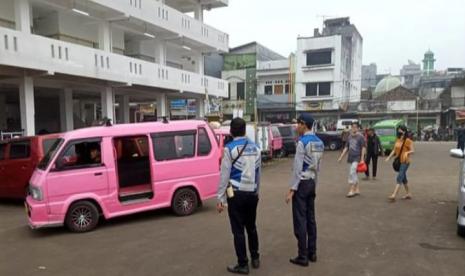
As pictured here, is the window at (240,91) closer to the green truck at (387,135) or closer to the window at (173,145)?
the green truck at (387,135)

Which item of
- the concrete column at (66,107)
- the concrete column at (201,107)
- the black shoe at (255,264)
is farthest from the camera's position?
the concrete column at (201,107)

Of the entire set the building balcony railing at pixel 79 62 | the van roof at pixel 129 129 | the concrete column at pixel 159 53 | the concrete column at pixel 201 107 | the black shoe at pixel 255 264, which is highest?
the concrete column at pixel 159 53

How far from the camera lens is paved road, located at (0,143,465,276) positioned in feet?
17.5

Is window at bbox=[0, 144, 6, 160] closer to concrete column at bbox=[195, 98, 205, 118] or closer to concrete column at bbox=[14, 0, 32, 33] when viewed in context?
concrete column at bbox=[14, 0, 32, 33]

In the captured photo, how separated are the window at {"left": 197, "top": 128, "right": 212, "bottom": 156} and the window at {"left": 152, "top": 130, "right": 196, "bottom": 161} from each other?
0.56ft

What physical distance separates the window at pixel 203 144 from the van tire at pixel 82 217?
2526 mm

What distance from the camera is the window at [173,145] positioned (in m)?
8.44

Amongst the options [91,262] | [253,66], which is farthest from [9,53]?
[253,66]

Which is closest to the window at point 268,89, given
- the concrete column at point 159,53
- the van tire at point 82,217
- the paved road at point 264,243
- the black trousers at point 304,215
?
the concrete column at point 159,53

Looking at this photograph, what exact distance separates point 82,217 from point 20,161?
4.23 metres

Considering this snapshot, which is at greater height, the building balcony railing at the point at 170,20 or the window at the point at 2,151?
the building balcony railing at the point at 170,20

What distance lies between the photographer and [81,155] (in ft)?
25.5

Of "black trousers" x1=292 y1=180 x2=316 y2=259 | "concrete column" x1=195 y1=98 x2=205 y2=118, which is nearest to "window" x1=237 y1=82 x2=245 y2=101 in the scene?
"concrete column" x1=195 y1=98 x2=205 y2=118

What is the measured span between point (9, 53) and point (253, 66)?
34486mm
